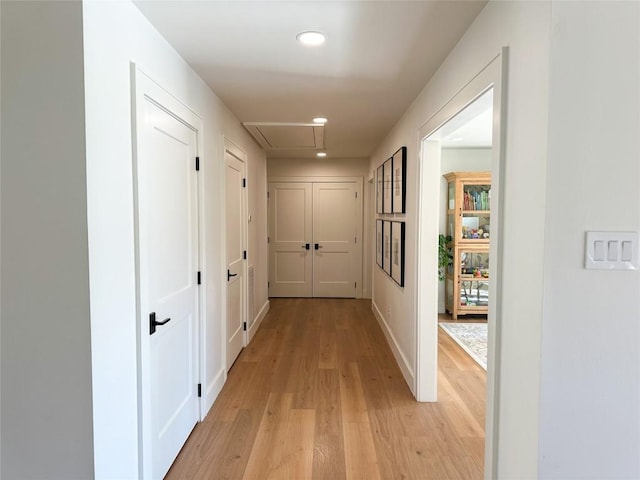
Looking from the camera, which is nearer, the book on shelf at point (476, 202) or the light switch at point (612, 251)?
the light switch at point (612, 251)

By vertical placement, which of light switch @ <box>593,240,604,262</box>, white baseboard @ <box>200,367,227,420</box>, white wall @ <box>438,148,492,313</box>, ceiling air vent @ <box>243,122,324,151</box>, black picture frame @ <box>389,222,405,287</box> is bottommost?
white baseboard @ <box>200,367,227,420</box>

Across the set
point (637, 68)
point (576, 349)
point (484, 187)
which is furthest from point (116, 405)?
point (484, 187)

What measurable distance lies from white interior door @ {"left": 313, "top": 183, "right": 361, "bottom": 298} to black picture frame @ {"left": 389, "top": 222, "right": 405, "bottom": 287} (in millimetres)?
2288

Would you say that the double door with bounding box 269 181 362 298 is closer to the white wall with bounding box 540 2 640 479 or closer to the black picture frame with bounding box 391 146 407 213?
the black picture frame with bounding box 391 146 407 213

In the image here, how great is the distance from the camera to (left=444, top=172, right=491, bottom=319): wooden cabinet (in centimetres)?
480

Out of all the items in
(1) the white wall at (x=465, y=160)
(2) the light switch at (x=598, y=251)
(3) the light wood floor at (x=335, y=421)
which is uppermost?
(1) the white wall at (x=465, y=160)

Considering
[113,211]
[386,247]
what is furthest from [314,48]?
[386,247]

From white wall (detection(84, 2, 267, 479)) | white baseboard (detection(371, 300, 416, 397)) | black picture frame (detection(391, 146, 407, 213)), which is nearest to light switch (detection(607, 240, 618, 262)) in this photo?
white wall (detection(84, 2, 267, 479))

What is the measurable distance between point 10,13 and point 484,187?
4.79 meters

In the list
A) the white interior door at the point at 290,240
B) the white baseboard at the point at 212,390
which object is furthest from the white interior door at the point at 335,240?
the white baseboard at the point at 212,390

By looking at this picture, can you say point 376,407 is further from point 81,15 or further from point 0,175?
point 81,15

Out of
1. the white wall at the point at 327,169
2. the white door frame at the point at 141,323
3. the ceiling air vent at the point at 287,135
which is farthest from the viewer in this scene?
the white wall at the point at 327,169

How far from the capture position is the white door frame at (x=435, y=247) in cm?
149

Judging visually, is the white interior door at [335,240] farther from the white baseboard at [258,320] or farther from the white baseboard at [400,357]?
the white baseboard at [400,357]
